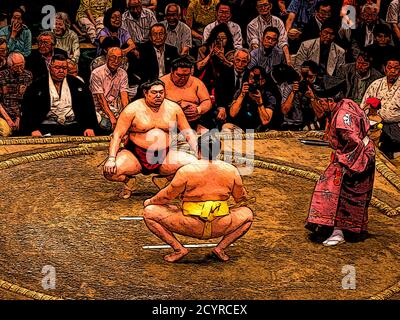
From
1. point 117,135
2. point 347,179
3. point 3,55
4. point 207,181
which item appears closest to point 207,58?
point 3,55

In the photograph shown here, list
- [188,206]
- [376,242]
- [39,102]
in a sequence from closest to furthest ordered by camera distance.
Answer: [188,206] < [376,242] < [39,102]

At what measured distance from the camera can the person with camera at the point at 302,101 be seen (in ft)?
47.5

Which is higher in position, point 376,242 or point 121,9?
point 121,9

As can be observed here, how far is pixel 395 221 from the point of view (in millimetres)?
12312

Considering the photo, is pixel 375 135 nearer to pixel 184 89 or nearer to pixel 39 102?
pixel 184 89

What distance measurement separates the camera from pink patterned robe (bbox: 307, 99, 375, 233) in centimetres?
1146

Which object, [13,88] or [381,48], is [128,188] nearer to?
[13,88]

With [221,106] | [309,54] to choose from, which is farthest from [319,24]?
[221,106]

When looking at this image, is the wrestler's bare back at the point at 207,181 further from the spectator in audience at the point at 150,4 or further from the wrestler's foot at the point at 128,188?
the spectator in audience at the point at 150,4

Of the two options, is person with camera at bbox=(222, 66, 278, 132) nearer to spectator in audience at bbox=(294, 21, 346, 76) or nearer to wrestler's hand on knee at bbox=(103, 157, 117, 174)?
spectator in audience at bbox=(294, 21, 346, 76)

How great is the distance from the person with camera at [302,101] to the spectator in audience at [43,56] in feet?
7.52

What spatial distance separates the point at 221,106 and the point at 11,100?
2013 millimetres

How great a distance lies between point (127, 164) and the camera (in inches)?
488

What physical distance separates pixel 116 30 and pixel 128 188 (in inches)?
95.0
